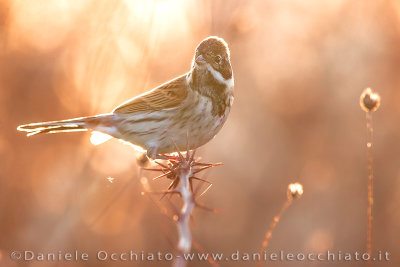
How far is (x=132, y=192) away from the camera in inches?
356

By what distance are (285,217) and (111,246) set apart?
158 inches

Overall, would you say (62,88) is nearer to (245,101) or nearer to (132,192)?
(132,192)

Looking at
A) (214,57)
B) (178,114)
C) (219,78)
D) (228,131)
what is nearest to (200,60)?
(214,57)

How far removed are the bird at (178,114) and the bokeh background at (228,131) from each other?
371 millimetres

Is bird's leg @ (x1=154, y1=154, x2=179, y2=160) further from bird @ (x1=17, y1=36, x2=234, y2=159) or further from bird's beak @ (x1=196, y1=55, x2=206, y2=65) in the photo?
bird's beak @ (x1=196, y1=55, x2=206, y2=65)

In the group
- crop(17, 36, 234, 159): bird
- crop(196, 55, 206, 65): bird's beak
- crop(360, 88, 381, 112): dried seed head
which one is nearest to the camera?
crop(360, 88, 381, 112): dried seed head

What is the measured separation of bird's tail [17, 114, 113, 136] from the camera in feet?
16.2

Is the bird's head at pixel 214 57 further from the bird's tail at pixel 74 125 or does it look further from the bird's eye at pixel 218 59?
the bird's tail at pixel 74 125

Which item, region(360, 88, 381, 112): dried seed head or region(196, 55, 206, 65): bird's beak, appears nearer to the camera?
region(360, 88, 381, 112): dried seed head

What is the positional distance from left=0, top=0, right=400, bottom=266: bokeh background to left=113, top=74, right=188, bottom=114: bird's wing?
0.92 ft

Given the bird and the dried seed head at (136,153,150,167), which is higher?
the bird

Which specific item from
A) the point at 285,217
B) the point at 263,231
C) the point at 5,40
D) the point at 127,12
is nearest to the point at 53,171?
the point at 5,40

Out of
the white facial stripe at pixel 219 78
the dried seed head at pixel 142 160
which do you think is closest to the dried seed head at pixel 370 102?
the white facial stripe at pixel 219 78

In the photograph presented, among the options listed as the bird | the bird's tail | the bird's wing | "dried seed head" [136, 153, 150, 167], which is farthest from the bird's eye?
the bird's tail
